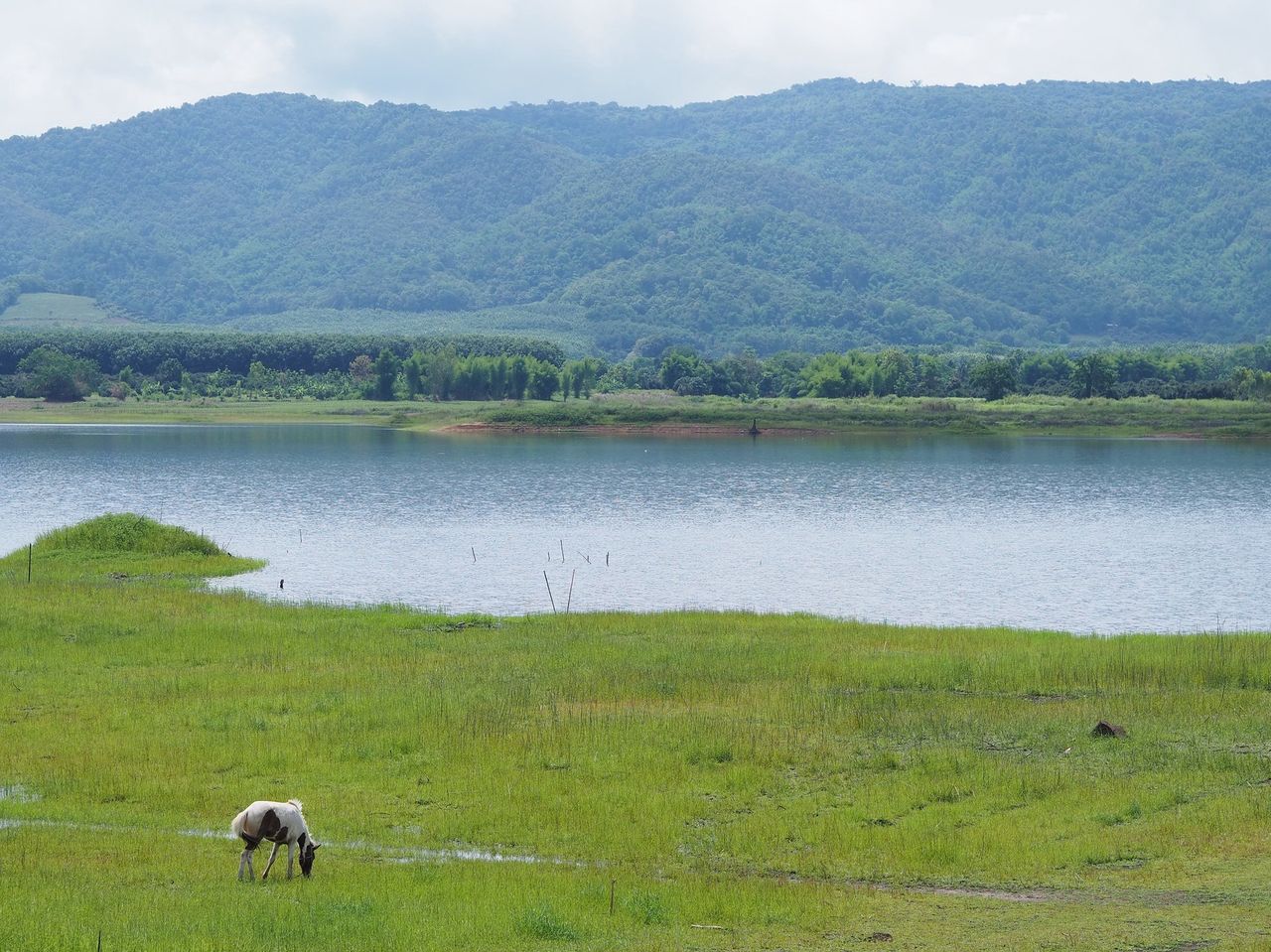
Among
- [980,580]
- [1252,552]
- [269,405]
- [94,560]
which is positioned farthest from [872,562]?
[269,405]

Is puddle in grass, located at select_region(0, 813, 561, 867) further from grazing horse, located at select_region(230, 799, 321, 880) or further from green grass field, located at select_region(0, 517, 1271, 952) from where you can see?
grazing horse, located at select_region(230, 799, 321, 880)

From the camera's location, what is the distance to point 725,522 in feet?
232

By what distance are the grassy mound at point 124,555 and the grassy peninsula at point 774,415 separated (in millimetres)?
103288

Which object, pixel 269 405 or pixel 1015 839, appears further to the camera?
pixel 269 405

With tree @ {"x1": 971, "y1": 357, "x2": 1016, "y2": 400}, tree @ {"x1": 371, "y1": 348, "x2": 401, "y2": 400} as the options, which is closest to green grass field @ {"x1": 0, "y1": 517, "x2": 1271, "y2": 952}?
tree @ {"x1": 971, "y1": 357, "x2": 1016, "y2": 400}

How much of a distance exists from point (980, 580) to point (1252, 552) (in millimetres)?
13683

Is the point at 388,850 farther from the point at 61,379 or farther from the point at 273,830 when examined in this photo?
the point at 61,379

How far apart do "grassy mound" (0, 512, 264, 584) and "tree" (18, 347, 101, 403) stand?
14826 centimetres

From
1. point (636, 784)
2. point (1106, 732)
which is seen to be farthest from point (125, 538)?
point (1106, 732)

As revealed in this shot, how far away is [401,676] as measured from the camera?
29.8 metres

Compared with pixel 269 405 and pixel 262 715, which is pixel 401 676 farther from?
pixel 269 405

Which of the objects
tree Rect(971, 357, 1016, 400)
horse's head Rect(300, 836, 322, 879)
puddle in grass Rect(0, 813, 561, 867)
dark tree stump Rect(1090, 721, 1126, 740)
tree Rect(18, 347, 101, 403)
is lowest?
puddle in grass Rect(0, 813, 561, 867)

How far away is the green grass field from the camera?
15500mm

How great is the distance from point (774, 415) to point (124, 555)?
112837 millimetres
